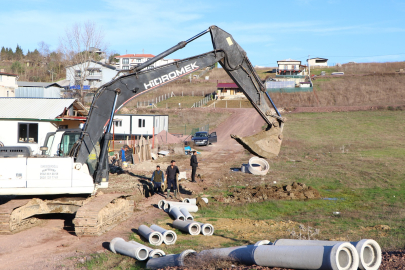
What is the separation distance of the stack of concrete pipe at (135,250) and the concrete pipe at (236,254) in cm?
159

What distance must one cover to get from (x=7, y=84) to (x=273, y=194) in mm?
57283

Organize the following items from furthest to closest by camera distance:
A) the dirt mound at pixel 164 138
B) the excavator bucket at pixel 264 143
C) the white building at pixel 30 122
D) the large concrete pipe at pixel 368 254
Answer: the dirt mound at pixel 164 138
the white building at pixel 30 122
the excavator bucket at pixel 264 143
the large concrete pipe at pixel 368 254

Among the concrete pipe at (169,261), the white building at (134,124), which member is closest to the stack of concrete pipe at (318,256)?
the concrete pipe at (169,261)

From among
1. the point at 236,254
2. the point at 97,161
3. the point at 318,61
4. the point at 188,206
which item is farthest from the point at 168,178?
the point at 318,61

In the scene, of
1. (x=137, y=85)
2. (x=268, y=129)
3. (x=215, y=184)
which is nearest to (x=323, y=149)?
(x=215, y=184)

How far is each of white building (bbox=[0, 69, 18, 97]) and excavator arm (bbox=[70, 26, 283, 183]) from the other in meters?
54.5

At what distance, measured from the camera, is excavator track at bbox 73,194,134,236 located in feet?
36.5

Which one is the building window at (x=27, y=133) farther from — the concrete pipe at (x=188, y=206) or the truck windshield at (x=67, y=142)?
the concrete pipe at (x=188, y=206)

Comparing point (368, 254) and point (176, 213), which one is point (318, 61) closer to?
point (176, 213)

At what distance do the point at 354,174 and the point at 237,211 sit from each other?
10.9 m

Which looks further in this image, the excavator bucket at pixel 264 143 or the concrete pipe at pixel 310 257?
the excavator bucket at pixel 264 143

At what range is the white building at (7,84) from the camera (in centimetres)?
6062

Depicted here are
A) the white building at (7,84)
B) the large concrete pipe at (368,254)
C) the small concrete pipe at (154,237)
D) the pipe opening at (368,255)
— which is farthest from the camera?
the white building at (7,84)

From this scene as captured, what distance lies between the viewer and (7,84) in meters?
62.6
